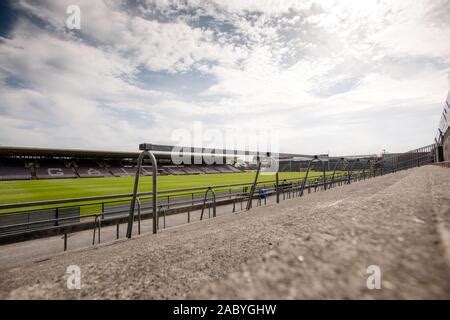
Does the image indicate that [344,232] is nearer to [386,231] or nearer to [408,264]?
[386,231]

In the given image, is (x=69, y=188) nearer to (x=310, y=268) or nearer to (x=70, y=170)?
(x=70, y=170)

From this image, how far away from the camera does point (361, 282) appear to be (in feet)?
1.67

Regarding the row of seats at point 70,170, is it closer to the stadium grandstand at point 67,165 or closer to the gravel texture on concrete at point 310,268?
the stadium grandstand at point 67,165

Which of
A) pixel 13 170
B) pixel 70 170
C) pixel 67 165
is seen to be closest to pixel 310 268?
pixel 70 170

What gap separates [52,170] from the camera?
4253cm

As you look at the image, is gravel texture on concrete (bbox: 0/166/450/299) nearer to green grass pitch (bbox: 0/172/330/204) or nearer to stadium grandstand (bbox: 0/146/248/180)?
green grass pitch (bbox: 0/172/330/204)

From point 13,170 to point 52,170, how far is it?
5466 mm

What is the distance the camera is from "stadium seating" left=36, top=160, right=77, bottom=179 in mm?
40281

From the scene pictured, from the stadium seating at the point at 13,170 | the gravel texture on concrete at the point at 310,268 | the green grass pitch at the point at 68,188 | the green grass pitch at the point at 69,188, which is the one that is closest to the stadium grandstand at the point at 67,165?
the stadium seating at the point at 13,170

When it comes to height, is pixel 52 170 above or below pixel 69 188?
above

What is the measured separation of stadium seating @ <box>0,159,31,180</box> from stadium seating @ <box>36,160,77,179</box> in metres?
1.81
